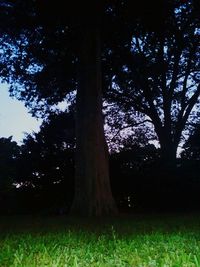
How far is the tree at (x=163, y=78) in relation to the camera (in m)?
23.4

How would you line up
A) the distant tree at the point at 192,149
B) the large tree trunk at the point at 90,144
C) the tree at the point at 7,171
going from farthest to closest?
the tree at the point at 7,171, the distant tree at the point at 192,149, the large tree trunk at the point at 90,144

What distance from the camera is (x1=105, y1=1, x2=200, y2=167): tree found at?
23.4 meters

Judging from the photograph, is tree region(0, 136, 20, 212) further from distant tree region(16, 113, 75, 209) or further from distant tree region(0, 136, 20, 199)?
distant tree region(16, 113, 75, 209)

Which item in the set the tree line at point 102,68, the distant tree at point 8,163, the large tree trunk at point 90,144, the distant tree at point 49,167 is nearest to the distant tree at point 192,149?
the tree line at point 102,68

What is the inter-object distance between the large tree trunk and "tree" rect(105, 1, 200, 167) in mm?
5547

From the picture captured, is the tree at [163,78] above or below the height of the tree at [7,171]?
above

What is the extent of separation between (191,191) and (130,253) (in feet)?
49.3

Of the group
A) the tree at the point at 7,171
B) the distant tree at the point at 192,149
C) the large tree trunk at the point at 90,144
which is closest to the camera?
the large tree trunk at the point at 90,144

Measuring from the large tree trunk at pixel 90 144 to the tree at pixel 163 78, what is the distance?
5.55m

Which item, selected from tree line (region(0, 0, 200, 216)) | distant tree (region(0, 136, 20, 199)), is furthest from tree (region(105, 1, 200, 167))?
distant tree (region(0, 136, 20, 199))

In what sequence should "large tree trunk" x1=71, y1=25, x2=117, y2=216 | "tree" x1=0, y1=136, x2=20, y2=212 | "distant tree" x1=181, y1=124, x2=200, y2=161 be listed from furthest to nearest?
"tree" x1=0, y1=136, x2=20, y2=212, "distant tree" x1=181, y1=124, x2=200, y2=161, "large tree trunk" x1=71, y1=25, x2=117, y2=216

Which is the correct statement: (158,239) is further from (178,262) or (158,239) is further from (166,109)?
(166,109)

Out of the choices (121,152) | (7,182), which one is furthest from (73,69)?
(7,182)

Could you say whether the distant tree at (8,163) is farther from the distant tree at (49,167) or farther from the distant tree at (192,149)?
the distant tree at (192,149)
